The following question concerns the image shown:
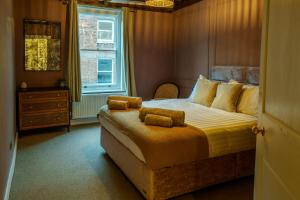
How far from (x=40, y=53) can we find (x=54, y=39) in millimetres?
371

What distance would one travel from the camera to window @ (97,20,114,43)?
216 inches

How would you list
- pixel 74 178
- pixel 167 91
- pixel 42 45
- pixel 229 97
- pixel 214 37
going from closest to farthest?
pixel 74 178, pixel 229 97, pixel 214 37, pixel 42 45, pixel 167 91

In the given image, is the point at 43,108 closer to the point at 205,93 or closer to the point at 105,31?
the point at 105,31

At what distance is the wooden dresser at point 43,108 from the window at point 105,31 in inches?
58.5

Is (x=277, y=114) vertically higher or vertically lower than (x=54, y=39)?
lower

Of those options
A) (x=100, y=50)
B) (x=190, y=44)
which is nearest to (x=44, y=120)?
(x=100, y=50)

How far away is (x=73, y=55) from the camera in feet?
16.4

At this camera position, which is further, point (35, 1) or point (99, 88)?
point (99, 88)

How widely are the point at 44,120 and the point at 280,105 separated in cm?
418

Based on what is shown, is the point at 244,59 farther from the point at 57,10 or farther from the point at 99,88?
the point at 57,10

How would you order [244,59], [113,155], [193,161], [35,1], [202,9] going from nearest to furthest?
[193,161] → [113,155] → [244,59] → [35,1] → [202,9]

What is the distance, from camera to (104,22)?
218 inches

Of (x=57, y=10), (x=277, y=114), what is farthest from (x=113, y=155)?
(x=57, y=10)

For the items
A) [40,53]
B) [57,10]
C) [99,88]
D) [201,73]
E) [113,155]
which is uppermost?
[57,10]
